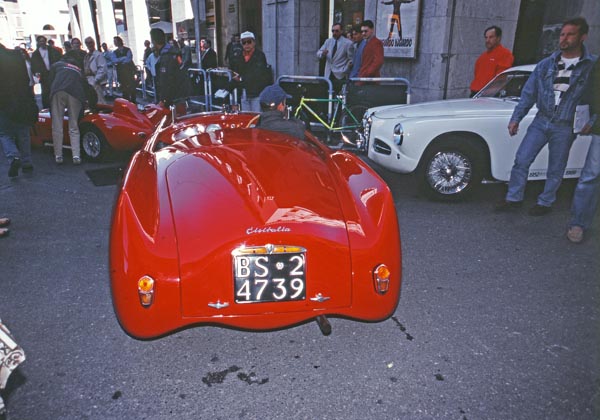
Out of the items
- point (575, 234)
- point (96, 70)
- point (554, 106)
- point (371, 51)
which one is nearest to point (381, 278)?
point (575, 234)

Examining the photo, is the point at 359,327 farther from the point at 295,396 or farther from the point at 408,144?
the point at 408,144

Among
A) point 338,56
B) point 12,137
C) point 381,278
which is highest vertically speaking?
point 338,56

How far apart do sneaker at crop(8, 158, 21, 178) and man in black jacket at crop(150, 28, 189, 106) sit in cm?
254

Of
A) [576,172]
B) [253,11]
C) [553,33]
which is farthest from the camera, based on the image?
[253,11]

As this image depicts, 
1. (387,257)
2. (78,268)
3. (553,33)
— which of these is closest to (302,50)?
(553,33)

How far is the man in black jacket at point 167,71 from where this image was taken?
311 inches

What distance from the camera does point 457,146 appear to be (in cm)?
535

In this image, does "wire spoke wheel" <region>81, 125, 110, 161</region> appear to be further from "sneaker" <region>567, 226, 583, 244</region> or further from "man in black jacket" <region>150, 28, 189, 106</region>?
"sneaker" <region>567, 226, 583, 244</region>

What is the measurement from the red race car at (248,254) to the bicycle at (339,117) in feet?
19.9

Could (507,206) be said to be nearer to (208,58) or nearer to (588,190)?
(588,190)

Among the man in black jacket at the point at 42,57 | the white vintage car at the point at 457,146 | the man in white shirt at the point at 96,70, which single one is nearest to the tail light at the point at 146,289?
the white vintage car at the point at 457,146

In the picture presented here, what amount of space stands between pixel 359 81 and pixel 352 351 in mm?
7089

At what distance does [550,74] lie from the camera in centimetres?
471

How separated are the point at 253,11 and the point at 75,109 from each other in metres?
10.8
